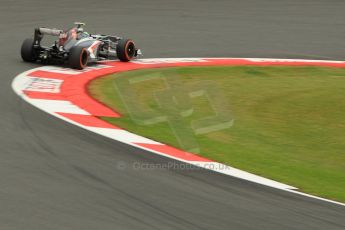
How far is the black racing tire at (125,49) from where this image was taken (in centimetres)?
1451

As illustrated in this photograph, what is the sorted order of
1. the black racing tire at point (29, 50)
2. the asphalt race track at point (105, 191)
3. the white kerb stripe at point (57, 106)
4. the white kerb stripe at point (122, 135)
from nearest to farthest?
the asphalt race track at point (105, 191) < the white kerb stripe at point (122, 135) < the white kerb stripe at point (57, 106) < the black racing tire at point (29, 50)

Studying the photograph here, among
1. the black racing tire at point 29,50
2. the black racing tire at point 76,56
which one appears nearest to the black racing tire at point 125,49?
the black racing tire at point 76,56

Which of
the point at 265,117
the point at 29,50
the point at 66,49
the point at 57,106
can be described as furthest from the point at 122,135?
the point at 29,50

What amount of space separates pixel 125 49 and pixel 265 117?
4683 mm

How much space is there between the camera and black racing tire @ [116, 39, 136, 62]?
14514 mm

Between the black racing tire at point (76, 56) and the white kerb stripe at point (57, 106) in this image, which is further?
the black racing tire at point (76, 56)

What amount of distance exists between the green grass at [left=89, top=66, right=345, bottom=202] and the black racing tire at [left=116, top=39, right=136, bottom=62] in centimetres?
100

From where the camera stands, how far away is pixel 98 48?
14.0m

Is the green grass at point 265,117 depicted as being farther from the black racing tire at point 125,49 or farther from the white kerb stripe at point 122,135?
the black racing tire at point 125,49

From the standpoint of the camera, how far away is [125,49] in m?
14.5

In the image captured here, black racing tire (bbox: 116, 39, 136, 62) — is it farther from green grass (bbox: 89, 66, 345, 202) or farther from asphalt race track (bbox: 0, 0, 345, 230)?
asphalt race track (bbox: 0, 0, 345, 230)

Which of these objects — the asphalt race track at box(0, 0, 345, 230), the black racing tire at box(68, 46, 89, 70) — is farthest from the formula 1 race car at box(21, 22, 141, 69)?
the asphalt race track at box(0, 0, 345, 230)

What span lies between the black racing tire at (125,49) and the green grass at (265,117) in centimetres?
100

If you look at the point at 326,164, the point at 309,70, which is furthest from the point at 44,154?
the point at 309,70
